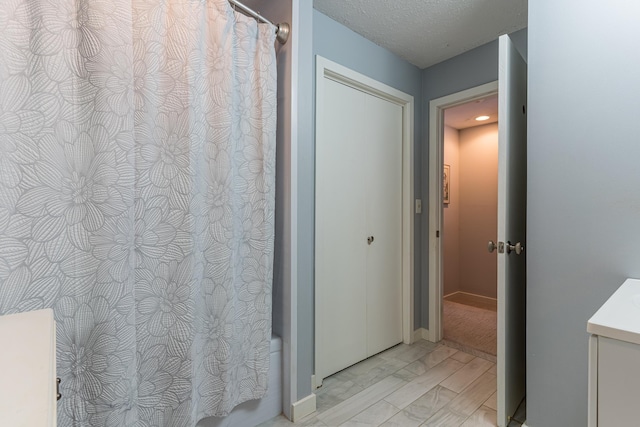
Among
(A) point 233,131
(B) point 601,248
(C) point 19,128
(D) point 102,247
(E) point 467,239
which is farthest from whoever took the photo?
(E) point 467,239

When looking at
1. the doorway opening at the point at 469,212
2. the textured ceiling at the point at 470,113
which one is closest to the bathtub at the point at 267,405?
the doorway opening at the point at 469,212

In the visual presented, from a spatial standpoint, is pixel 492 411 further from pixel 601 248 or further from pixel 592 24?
pixel 592 24

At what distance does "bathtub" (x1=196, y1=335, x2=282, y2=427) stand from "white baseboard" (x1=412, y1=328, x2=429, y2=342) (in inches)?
56.1

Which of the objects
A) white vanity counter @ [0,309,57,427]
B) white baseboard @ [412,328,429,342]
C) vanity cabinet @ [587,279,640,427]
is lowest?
white baseboard @ [412,328,429,342]

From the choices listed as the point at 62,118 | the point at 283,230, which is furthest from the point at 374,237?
the point at 62,118

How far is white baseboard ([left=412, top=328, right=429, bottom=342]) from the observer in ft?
8.50

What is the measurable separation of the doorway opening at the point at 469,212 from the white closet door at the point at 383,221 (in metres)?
1.13

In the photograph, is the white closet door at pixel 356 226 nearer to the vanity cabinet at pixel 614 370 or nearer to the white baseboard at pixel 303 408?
the white baseboard at pixel 303 408

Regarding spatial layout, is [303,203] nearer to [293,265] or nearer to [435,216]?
[293,265]

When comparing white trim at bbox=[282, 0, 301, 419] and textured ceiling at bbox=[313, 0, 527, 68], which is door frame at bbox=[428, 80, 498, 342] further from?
white trim at bbox=[282, 0, 301, 419]

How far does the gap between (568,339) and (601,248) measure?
1.41ft

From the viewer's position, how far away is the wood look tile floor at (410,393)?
1599 millimetres

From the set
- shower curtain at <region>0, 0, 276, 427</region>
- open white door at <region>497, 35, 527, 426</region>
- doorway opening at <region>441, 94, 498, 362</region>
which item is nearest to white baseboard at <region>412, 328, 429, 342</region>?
doorway opening at <region>441, 94, 498, 362</region>

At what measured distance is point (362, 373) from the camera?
2.09 m
